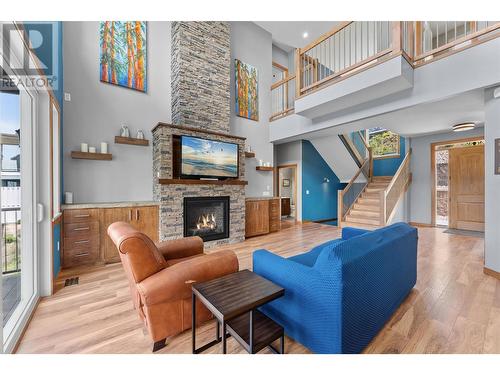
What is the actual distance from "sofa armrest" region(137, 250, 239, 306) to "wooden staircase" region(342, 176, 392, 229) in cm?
532

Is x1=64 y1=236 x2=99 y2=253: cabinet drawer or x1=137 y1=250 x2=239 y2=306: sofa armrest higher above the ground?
x1=137 y1=250 x2=239 y2=306: sofa armrest

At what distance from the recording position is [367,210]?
250 inches

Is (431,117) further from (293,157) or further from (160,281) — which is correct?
(160,281)

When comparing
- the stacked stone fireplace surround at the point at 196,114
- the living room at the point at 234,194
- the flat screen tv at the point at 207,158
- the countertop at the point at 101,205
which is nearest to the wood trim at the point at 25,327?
the living room at the point at 234,194

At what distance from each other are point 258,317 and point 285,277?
35cm

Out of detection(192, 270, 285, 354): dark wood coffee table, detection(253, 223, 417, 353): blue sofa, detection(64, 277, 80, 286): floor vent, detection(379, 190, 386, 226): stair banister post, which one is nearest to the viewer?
detection(192, 270, 285, 354): dark wood coffee table

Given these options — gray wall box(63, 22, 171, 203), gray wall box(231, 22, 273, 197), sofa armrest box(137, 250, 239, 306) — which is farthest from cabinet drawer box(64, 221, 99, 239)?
gray wall box(231, 22, 273, 197)

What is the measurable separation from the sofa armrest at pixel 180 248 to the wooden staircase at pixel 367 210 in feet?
16.7

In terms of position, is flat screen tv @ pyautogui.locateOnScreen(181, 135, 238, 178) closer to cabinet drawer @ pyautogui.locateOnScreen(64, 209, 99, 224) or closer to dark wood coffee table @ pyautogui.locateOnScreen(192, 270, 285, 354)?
cabinet drawer @ pyautogui.locateOnScreen(64, 209, 99, 224)

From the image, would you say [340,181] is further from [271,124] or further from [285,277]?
[285,277]

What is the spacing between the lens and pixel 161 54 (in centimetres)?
457

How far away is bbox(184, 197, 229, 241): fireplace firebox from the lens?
13.8ft

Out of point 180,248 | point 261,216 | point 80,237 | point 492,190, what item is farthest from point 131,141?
point 492,190
